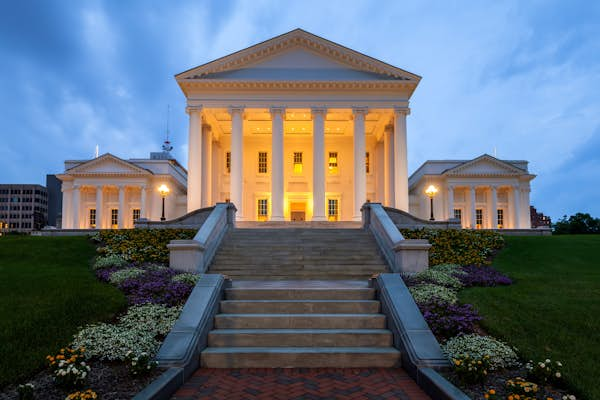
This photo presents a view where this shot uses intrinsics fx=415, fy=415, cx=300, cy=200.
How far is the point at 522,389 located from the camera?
5.39 m

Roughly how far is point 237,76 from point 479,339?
28.1m

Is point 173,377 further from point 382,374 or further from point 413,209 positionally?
point 413,209

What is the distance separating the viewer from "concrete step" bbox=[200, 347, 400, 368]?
7.23 metres

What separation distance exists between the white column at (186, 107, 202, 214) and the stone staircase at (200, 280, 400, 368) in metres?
22.4

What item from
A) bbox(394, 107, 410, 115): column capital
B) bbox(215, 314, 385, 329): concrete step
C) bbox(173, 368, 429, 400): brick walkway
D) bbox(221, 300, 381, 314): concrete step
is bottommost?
bbox(173, 368, 429, 400): brick walkway

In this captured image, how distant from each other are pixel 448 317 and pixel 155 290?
651cm

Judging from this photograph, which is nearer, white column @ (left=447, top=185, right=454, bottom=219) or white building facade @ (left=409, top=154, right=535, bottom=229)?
white column @ (left=447, top=185, right=454, bottom=219)

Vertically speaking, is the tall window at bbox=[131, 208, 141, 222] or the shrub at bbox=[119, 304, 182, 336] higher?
the tall window at bbox=[131, 208, 141, 222]

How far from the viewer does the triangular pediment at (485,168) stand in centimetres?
4738

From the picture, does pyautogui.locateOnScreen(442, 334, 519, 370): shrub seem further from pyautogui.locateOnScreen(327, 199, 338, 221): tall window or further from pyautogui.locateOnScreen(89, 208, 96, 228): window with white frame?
pyautogui.locateOnScreen(89, 208, 96, 228): window with white frame

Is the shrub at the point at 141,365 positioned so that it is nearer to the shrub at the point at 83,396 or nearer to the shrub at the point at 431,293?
the shrub at the point at 83,396

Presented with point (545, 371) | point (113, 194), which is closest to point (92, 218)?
point (113, 194)

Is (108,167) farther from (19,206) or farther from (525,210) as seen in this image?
(19,206)

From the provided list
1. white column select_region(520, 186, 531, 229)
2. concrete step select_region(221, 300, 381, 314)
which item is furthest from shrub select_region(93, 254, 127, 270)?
white column select_region(520, 186, 531, 229)
